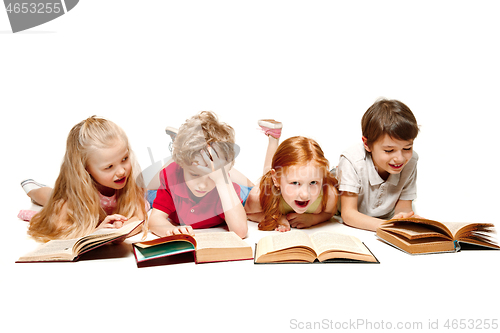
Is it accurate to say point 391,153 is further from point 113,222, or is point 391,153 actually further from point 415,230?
point 113,222

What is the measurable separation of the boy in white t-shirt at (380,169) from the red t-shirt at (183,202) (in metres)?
1.01

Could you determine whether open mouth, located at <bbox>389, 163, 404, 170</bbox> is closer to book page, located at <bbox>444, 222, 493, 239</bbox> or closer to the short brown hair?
the short brown hair

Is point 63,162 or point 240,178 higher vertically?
point 63,162

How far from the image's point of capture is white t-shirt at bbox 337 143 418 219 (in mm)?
3678

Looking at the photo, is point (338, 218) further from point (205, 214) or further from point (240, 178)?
point (205, 214)

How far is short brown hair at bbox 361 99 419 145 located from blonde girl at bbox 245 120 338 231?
48cm

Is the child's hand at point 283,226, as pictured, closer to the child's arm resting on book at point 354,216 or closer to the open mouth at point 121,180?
the child's arm resting on book at point 354,216

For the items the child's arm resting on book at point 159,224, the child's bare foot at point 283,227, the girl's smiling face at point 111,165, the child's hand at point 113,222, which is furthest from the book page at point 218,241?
the girl's smiling face at point 111,165

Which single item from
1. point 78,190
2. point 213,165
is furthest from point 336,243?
point 78,190

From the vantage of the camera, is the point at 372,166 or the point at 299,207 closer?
the point at 299,207

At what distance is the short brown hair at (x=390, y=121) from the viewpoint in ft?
10.9

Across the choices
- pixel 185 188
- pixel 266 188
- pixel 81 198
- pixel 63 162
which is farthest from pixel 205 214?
pixel 63 162

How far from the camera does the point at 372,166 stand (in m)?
3.70

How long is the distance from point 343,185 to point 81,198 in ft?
7.22
